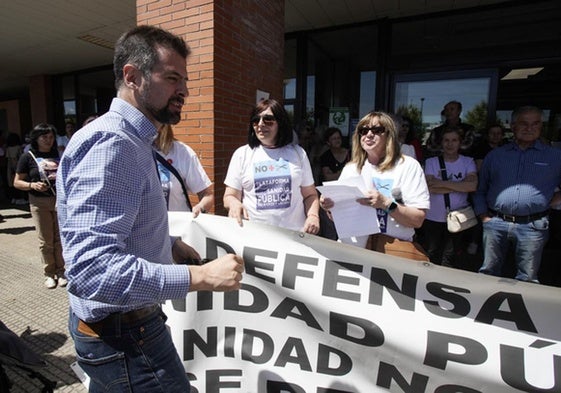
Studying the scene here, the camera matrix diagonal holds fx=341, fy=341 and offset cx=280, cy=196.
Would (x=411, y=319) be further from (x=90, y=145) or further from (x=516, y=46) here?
(x=516, y=46)

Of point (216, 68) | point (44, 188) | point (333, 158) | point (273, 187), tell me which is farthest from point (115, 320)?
point (333, 158)

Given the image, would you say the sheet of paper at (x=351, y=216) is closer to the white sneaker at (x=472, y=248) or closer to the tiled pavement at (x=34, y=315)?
the tiled pavement at (x=34, y=315)

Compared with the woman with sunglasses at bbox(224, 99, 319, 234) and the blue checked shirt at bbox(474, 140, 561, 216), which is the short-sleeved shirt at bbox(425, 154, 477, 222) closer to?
the blue checked shirt at bbox(474, 140, 561, 216)

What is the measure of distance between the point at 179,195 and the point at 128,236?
147 cm

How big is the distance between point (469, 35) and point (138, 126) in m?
6.91

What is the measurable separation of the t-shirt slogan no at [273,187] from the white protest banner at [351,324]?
20.3 inches

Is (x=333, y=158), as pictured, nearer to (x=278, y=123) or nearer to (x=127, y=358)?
(x=278, y=123)

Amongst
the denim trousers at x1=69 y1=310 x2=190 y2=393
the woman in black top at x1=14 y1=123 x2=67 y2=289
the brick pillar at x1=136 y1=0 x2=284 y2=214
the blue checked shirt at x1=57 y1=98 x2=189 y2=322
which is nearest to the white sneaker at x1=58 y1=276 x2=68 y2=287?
the woman in black top at x1=14 y1=123 x2=67 y2=289

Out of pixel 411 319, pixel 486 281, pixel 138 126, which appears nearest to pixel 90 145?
pixel 138 126

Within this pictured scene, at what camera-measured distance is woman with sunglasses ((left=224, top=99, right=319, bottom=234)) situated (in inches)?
102

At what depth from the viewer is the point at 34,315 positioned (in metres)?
3.48

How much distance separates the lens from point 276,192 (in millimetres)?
2590

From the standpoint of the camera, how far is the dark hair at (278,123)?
2.61m

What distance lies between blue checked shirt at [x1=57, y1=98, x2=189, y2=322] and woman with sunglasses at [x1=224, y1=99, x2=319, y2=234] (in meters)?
1.36
